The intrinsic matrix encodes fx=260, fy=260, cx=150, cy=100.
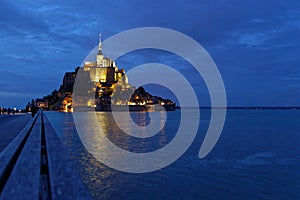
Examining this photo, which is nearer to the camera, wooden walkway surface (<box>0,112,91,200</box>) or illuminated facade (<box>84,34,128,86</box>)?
wooden walkway surface (<box>0,112,91,200</box>)

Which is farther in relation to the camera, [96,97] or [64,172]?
[96,97]

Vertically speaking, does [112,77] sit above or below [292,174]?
Answer: above

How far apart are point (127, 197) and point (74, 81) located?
13753 cm

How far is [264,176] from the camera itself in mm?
10180

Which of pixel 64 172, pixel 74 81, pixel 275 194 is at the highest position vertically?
pixel 74 81

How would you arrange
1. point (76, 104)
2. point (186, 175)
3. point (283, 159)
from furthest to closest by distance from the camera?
point (76, 104) → point (283, 159) → point (186, 175)

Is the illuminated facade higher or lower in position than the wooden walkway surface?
higher

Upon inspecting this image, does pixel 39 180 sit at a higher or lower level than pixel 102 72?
lower

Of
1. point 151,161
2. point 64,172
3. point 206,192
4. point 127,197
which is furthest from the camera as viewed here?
point 151,161

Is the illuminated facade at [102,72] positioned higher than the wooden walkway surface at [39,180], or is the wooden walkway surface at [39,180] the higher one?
the illuminated facade at [102,72]

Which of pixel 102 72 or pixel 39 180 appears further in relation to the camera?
pixel 102 72

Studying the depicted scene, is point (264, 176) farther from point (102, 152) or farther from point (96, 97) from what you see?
point (96, 97)

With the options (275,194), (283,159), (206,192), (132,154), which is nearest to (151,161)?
(132,154)

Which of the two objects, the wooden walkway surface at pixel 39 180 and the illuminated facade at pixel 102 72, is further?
the illuminated facade at pixel 102 72
